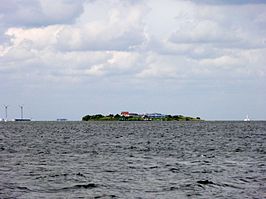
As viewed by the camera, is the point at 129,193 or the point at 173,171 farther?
the point at 173,171

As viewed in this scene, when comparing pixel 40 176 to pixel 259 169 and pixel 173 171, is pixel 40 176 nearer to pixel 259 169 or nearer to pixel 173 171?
pixel 173 171

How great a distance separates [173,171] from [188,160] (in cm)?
1262

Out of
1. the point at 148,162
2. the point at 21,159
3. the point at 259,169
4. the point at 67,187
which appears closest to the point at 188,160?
the point at 148,162

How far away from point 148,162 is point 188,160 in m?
5.86

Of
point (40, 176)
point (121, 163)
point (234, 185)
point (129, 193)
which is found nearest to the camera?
point (129, 193)

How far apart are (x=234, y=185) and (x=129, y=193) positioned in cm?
930

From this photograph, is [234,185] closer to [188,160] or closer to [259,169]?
[259,169]

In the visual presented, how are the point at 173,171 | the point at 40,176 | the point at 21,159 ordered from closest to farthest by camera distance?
the point at 40,176
the point at 173,171
the point at 21,159

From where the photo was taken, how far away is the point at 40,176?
44.9m

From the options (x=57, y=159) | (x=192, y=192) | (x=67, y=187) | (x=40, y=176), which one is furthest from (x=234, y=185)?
(x=57, y=159)

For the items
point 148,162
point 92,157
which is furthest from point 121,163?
point 92,157

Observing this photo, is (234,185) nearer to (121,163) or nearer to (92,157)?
(121,163)

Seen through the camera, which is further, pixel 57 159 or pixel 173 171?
pixel 57 159

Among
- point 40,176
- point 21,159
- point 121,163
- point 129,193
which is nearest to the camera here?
point 129,193
